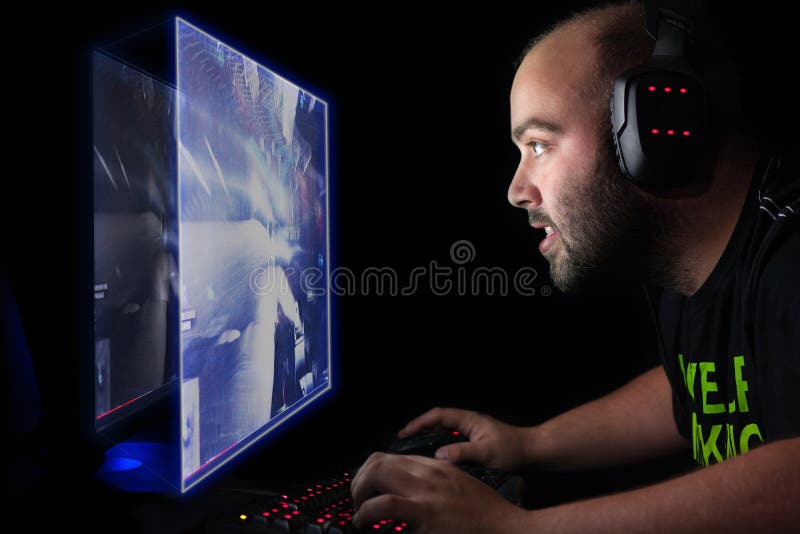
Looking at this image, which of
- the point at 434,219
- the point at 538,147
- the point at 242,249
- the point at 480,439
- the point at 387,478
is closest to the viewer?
the point at 387,478

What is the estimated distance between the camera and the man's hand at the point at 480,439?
3.33ft

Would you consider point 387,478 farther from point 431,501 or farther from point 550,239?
point 550,239

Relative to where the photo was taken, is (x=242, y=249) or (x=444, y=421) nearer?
(x=242, y=249)

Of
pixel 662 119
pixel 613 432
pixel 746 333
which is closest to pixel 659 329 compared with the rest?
pixel 613 432

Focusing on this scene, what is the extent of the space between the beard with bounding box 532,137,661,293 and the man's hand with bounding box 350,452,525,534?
0.42 meters

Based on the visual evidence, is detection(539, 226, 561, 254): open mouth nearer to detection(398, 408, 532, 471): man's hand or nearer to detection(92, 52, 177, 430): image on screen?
detection(398, 408, 532, 471): man's hand

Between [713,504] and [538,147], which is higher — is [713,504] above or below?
below

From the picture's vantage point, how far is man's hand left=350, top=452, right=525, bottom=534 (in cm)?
69

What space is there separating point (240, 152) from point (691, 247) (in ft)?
2.25

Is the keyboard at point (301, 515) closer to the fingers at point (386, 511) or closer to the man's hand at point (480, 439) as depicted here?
the fingers at point (386, 511)

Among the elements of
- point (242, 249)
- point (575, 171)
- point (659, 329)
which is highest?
point (575, 171)

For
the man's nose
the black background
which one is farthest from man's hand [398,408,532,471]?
the man's nose

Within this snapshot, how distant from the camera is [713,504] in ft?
2.05

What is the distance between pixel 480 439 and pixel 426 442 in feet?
0.32
